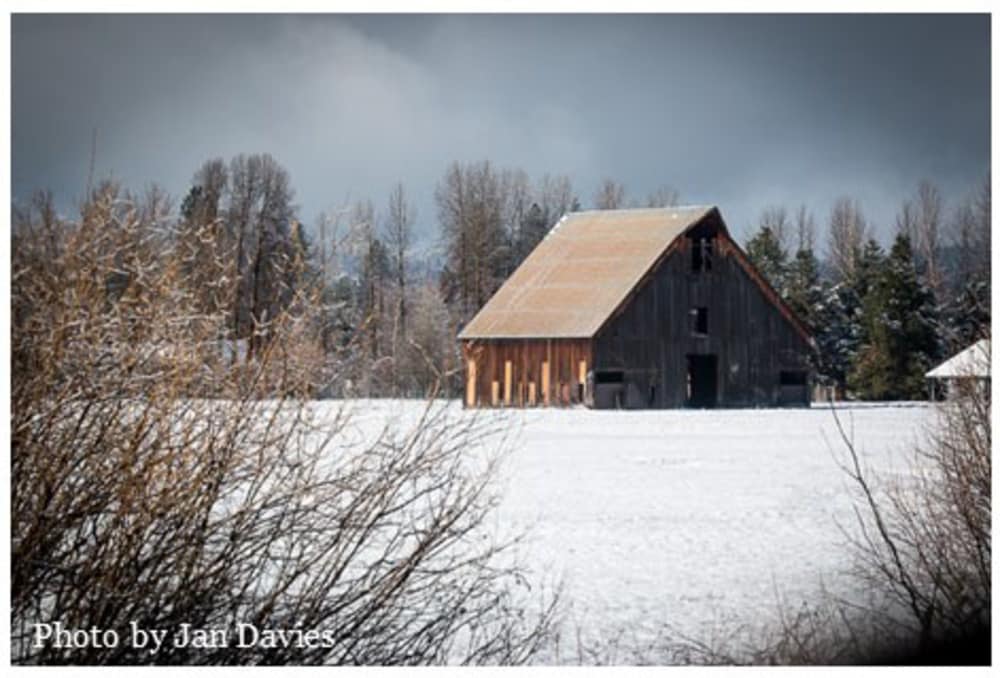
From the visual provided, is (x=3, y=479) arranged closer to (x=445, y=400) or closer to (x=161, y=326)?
(x=161, y=326)

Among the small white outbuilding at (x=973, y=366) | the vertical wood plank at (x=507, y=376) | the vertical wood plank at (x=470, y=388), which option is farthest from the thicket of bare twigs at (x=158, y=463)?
the vertical wood plank at (x=507, y=376)

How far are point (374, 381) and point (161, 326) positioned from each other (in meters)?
1.05

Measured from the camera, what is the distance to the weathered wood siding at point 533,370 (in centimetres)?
2403

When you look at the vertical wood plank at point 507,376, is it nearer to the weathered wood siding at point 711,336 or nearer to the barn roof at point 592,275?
the barn roof at point 592,275

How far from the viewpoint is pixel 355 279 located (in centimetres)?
546

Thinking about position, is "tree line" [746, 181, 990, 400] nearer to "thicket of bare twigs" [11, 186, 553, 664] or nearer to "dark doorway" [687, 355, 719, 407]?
"thicket of bare twigs" [11, 186, 553, 664]

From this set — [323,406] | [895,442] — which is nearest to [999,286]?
[323,406]

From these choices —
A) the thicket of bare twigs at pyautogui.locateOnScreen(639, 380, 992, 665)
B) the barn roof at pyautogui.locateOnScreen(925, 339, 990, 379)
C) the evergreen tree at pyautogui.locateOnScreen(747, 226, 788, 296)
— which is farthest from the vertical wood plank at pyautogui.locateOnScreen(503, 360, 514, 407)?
the barn roof at pyautogui.locateOnScreen(925, 339, 990, 379)

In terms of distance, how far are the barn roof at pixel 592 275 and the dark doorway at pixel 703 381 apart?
2.48m

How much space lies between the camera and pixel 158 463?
4676 mm

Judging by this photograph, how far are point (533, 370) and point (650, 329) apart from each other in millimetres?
2646

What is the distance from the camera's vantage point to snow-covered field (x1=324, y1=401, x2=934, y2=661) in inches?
264

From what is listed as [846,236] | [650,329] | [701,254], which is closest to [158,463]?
[846,236]

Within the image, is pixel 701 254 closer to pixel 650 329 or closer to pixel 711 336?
pixel 711 336
